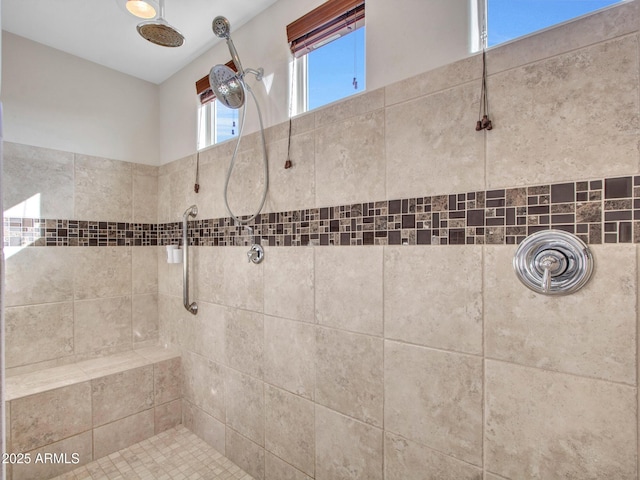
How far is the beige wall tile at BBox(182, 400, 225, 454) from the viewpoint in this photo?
208 cm

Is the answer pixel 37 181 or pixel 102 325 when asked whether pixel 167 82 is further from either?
pixel 102 325

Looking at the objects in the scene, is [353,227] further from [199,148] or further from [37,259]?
[37,259]

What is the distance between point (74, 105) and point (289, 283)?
195cm

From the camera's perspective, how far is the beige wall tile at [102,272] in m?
2.32

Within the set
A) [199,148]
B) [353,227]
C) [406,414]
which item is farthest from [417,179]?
[199,148]

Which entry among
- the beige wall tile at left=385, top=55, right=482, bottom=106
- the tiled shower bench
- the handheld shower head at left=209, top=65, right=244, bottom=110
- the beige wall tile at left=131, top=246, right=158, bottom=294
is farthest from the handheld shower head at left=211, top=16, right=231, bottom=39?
the tiled shower bench

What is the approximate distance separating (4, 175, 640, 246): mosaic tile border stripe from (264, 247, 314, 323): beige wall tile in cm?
6

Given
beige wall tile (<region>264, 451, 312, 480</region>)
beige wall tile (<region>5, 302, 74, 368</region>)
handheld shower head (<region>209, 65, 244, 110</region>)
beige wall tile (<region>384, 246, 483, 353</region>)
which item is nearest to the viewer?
beige wall tile (<region>384, 246, 483, 353</region>)

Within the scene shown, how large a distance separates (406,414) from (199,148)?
78.7 inches

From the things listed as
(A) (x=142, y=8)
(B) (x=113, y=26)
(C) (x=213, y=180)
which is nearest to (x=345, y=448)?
(C) (x=213, y=180)

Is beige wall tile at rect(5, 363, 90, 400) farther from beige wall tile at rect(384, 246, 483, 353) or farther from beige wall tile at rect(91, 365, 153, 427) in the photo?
beige wall tile at rect(384, 246, 483, 353)

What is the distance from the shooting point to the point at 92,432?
2041 millimetres

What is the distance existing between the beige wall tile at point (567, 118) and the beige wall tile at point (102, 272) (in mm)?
2427

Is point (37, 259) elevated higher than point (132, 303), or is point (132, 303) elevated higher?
point (37, 259)
